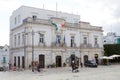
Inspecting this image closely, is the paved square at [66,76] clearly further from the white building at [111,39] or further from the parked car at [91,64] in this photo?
the white building at [111,39]

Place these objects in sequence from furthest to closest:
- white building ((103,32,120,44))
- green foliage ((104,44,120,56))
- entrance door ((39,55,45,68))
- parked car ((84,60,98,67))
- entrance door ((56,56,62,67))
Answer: white building ((103,32,120,44)) → green foliage ((104,44,120,56)) → entrance door ((56,56,62,67)) → parked car ((84,60,98,67)) → entrance door ((39,55,45,68))

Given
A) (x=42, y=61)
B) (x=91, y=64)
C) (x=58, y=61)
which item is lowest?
(x=91, y=64)

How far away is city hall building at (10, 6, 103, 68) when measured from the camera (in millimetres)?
37156

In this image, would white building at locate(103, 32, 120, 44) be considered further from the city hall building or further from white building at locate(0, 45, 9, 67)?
white building at locate(0, 45, 9, 67)

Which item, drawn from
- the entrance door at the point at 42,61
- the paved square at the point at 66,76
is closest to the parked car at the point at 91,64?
the entrance door at the point at 42,61

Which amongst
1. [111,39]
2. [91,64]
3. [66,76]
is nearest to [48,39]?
[91,64]

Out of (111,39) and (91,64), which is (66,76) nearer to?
(91,64)

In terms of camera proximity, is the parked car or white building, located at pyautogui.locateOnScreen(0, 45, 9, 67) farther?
white building, located at pyautogui.locateOnScreen(0, 45, 9, 67)

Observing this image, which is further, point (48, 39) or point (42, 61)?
point (48, 39)

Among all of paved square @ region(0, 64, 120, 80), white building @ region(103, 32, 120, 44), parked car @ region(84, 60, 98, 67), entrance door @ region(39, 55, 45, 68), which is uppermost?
white building @ region(103, 32, 120, 44)

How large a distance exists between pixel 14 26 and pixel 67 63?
1281 cm

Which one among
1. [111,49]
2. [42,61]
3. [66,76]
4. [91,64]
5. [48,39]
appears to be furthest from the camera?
[111,49]

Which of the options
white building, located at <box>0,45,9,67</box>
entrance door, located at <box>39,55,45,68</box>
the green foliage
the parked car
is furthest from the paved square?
white building, located at <box>0,45,9,67</box>

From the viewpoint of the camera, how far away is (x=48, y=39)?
3906 cm
